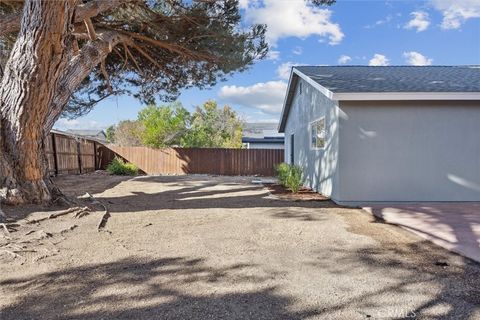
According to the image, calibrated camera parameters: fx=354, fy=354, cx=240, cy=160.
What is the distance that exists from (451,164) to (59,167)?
13416 millimetres

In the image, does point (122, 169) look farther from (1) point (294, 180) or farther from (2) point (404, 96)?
(2) point (404, 96)

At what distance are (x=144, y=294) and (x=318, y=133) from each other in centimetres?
757

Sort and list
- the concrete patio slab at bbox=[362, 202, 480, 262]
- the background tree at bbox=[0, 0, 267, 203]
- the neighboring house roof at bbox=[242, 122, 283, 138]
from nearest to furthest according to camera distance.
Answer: the concrete patio slab at bbox=[362, 202, 480, 262], the background tree at bbox=[0, 0, 267, 203], the neighboring house roof at bbox=[242, 122, 283, 138]

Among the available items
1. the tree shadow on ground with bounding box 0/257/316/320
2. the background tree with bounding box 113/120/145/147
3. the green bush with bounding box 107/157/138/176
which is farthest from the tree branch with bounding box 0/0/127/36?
the background tree with bounding box 113/120/145/147

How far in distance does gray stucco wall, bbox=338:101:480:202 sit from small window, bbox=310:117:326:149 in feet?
4.47

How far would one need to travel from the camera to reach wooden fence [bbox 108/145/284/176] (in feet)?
63.2

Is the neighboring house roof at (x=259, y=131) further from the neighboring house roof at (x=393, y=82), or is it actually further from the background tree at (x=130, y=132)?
the neighboring house roof at (x=393, y=82)

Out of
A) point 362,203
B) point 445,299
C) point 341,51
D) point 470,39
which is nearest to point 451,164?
point 362,203

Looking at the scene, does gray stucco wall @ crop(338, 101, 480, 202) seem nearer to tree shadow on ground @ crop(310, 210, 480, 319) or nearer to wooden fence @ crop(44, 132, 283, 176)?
tree shadow on ground @ crop(310, 210, 480, 319)

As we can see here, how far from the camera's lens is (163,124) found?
24.5m

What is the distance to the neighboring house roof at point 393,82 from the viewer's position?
718 centimetres

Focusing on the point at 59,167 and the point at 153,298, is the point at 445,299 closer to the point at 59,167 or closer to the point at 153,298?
the point at 153,298

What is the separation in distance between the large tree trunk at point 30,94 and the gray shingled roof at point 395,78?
5.17m

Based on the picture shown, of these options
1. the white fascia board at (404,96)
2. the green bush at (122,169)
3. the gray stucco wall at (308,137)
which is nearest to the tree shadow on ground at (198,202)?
the gray stucco wall at (308,137)
